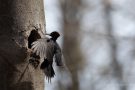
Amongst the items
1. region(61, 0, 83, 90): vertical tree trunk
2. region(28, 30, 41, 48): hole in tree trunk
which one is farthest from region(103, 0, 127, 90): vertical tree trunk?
region(28, 30, 41, 48): hole in tree trunk

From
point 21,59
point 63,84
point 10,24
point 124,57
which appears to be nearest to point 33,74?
point 21,59

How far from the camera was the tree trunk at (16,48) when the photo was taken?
6.82ft

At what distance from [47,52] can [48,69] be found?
0.07m

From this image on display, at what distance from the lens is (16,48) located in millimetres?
2109

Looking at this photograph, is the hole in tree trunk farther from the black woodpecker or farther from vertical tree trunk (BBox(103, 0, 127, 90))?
vertical tree trunk (BBox(103, 0, 127, 90))

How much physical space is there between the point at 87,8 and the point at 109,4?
1.67 ft

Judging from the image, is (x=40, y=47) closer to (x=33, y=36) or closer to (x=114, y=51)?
(x=33, y=36)

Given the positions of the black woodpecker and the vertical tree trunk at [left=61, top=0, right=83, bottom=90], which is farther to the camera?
the vertical tree trunk at [left=61, top=0, right=83, bottom=90]

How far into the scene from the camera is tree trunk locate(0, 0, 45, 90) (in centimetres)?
208

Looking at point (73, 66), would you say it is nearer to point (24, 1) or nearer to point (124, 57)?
point (124, 57)

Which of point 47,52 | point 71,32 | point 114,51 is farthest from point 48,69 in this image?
point 114,51

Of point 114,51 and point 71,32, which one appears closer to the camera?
point 71,32

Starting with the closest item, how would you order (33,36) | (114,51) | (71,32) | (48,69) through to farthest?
(48,69), (33,36), (71,32), (114,51)

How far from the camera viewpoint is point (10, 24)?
212 cm
